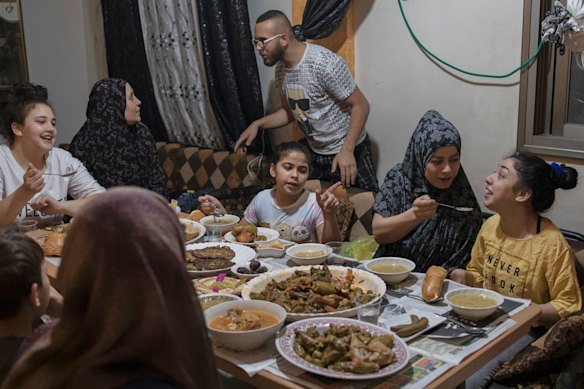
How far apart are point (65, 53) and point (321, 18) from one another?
3.01m

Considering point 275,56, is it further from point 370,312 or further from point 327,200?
point 370,312

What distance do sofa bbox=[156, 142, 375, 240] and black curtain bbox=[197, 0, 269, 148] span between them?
18cm

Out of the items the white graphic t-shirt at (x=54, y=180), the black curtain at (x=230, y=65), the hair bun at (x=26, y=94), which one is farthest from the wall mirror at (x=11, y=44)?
the white graphic t-shirt at (x=54, y=180)

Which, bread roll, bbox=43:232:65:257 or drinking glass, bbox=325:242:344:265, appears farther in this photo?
bread roll, bbox=43:232:65:257

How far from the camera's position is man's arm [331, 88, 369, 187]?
134 inches

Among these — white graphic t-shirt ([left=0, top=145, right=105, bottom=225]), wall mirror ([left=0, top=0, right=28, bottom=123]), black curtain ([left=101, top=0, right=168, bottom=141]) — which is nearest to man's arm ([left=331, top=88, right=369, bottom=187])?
white graphic t-shirt ([left=0, top=145, right=105, bottom=225])

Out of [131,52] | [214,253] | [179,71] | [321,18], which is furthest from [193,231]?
[131,52]

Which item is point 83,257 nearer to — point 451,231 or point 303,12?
point 451,231

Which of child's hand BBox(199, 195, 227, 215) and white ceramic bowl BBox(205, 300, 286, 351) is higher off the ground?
child's hand BBox(199, 195, 227, 215)

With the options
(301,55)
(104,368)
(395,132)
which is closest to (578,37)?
(395,132)

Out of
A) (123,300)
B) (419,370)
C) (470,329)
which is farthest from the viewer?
(470,329)

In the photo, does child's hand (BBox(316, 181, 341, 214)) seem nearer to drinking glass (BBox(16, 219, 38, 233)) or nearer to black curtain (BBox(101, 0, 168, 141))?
drinking glass (BBox(16, 219, 38, 233))

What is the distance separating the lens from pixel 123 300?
3.21 ft

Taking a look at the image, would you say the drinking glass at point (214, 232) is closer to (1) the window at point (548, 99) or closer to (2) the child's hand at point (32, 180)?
(2) the child's hand at point (32, 180)
